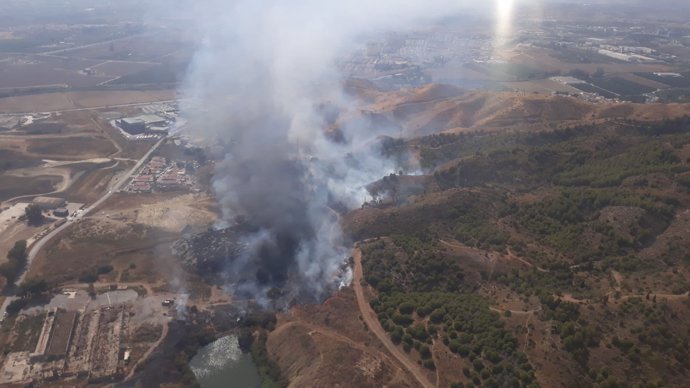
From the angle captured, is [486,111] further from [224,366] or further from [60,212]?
[60,212]

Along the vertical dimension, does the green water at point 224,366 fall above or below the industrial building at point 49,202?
below

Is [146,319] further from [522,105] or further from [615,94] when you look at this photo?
[615,94]

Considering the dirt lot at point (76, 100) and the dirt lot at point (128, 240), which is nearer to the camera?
the dirt lot at point (128, 240)

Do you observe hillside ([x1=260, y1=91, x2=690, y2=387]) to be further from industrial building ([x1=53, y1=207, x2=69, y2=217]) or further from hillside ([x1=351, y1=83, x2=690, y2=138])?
industrial building ([x1=53, y1=207, x2=69, y2=217])

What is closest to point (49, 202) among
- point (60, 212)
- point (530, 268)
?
point (60, 212)

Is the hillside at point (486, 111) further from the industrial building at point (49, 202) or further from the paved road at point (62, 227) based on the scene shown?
the industrial building at point (49, 202)

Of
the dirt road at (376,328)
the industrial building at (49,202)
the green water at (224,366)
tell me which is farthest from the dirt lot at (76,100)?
the green water at (224,366)

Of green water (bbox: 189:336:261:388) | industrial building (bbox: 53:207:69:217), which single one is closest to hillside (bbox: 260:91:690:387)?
green water (bbox: 189:336:261:388)

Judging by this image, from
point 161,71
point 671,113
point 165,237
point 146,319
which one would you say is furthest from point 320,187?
point 161,71

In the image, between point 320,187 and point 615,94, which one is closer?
point 320,187
